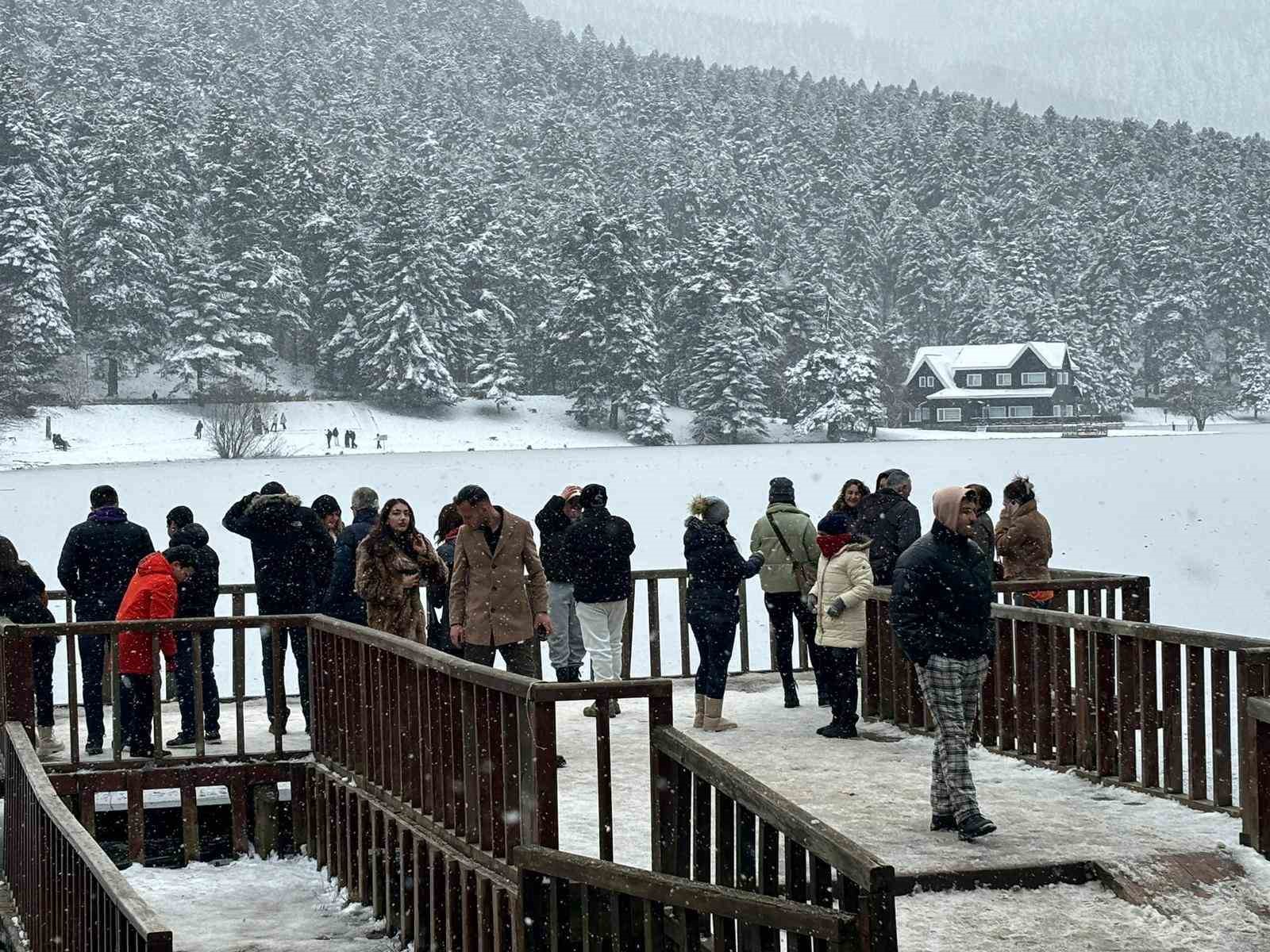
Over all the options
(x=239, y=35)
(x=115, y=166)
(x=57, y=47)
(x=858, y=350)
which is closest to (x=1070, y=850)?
(x=115, y=166)

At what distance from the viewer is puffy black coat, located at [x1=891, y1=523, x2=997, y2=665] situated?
7645 mm

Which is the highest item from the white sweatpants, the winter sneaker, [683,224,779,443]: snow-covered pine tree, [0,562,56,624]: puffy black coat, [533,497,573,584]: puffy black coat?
[683,224,779,443]: snow-covered pine tree

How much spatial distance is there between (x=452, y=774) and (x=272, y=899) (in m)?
2.52

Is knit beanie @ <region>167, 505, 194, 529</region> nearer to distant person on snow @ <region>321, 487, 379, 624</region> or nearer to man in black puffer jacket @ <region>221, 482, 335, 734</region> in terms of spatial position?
man in black puffer jacket @ <region>221, 482, 335, 734</region>

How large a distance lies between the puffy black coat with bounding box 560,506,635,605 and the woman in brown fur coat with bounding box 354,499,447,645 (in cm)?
174

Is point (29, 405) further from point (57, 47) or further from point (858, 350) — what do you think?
point (57, 47)

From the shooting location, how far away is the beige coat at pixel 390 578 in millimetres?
9508

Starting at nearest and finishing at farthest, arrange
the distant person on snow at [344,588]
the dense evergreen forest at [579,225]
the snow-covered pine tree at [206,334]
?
the distant person on snow at [344,588] → the snow-covered pine tree at [206,334] → the dense evergreen forest at [579,225]

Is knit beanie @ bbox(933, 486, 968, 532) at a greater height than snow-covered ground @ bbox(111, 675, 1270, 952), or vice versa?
knit beanie @ bbox(933, 486, 968, 532)

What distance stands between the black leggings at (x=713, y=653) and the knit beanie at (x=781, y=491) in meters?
1.13

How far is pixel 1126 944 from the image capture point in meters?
6.34

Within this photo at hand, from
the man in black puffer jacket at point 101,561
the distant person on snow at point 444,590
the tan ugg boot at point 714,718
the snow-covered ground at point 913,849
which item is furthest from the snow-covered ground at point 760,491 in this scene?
the snow-covered ground at point 913,849

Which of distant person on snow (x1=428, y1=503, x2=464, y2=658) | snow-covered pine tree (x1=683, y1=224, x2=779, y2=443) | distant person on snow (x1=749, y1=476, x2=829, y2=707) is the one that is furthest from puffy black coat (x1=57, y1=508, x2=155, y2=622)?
snow-covered pine tree (x1=683, y1=224, x2=779, y2=443)

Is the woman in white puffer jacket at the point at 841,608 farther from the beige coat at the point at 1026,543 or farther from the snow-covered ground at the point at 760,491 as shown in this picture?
the snow-covered ground at the point at 760,491
